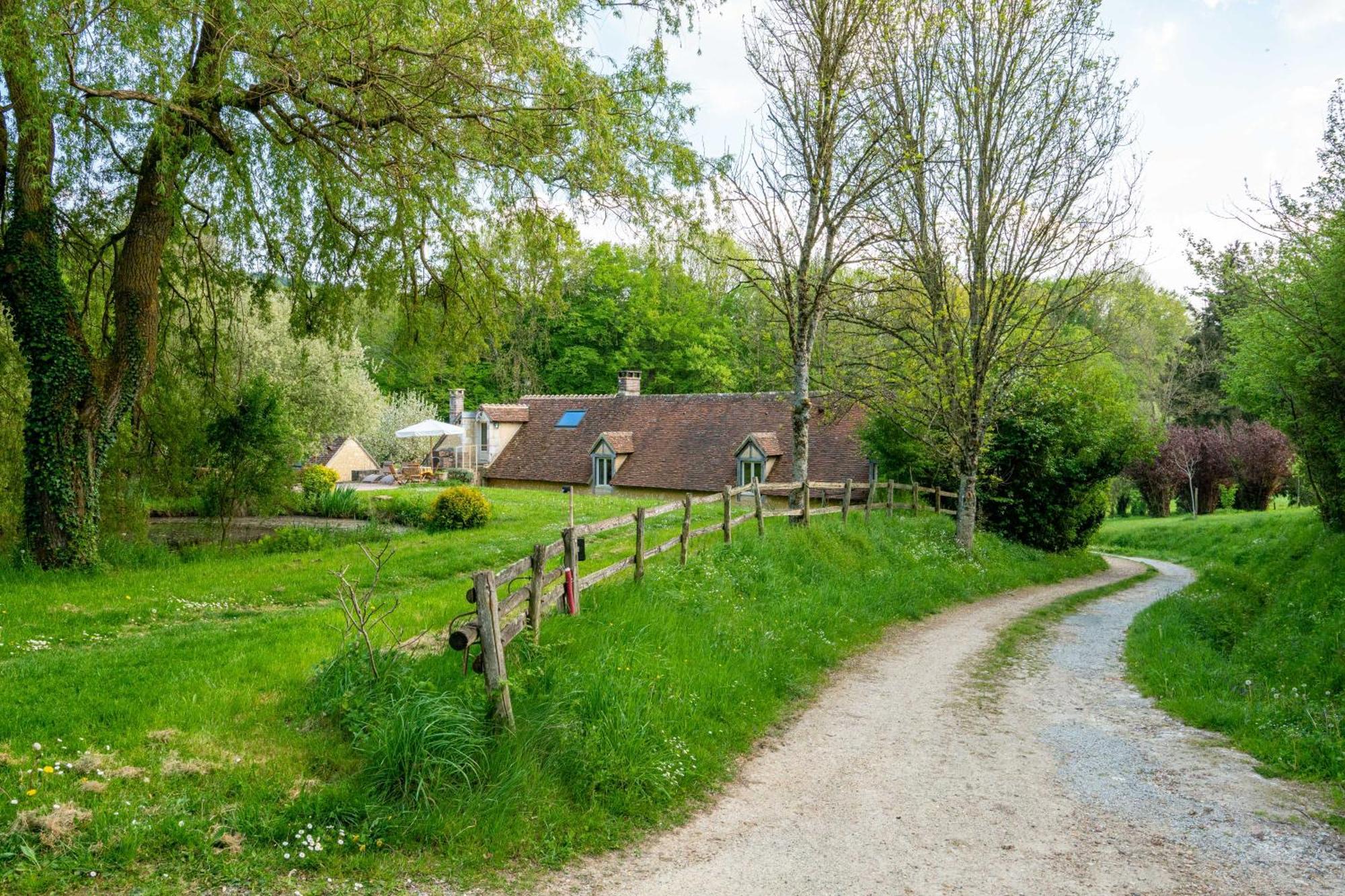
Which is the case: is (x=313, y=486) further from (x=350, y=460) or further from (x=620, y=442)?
(x=350, y=460)

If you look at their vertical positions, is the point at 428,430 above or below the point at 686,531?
above

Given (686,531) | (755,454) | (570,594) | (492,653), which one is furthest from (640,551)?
(755,454)

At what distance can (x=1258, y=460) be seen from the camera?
111 ft

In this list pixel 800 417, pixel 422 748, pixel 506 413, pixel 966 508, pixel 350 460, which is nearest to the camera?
pixel 422 748

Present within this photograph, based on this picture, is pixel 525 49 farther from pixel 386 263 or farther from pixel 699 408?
pixel 699 408

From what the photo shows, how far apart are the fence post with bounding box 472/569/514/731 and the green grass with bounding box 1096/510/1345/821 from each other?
19.3 ft

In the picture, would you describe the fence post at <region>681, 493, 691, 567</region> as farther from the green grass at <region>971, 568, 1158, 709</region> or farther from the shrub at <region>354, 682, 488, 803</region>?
the shrub at <region>354, 682, 488, 803</region>

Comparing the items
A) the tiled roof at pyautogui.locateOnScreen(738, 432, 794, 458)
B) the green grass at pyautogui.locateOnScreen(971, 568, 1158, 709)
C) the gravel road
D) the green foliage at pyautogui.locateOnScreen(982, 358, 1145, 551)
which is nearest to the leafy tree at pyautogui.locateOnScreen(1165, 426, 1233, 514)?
the green foliage at pyautogui.locateOnScreen(982, 358, 1145, 551)

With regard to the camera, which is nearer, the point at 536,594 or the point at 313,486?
the point at 536,594

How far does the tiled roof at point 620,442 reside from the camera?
33156mm

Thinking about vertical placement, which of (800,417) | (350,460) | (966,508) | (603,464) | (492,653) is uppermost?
(800,417)

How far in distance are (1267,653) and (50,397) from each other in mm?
17217

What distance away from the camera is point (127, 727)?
5.48 meters

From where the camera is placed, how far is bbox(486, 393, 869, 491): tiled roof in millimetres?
28609
